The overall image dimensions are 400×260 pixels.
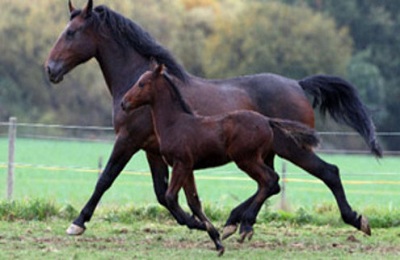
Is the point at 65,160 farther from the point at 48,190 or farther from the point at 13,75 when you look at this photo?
the point at 13,75

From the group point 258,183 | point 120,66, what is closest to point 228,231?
point 258,183

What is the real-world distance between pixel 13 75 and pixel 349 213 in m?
35.3

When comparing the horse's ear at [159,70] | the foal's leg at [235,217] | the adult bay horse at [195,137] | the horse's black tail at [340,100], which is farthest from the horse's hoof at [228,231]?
the horse's black tail at [340,100]

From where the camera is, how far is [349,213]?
932 centimetres

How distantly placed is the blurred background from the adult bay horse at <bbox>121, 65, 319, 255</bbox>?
90.7ft

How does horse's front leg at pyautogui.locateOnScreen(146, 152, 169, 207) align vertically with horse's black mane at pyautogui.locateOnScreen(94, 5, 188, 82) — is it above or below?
below

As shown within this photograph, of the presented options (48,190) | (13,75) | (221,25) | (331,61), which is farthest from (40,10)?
(48,190)

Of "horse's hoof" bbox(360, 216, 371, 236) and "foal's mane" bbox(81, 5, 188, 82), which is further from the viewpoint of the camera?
"foal's mane" bbox(81, 5, 188, 82)

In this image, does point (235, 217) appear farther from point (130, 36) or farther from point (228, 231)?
point (130, 36)

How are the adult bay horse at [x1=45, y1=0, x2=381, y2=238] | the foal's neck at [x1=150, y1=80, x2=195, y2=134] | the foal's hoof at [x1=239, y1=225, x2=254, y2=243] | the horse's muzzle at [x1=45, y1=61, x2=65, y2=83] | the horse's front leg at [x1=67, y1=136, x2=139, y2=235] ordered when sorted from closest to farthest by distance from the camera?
the foal's neck at [x1=150, y1=80, x2=195, y2=134] → the foal's hoof at [x1=239, y1=225, x2=254, y2=243] → the horse's front leg at [x1=67, y1=136, x2=139, y2=235] → the adult bay horse at [x1=45, y1=0, x2=381, y2=238] → the horse's muzzle at [x1=45, y1=61, x2=65, y2=83]

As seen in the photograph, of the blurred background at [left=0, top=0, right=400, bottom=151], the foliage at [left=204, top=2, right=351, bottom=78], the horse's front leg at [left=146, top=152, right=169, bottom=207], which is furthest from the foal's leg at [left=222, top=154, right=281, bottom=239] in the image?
the foliage at [left=204, top=2, right=351, bottom=78]

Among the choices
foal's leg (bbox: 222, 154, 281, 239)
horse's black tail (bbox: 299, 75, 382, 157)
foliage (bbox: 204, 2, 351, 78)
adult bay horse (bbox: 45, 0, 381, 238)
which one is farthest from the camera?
foliage (bbox: 204, 2, 351, 78)

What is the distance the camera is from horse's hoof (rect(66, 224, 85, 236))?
920 centimetres

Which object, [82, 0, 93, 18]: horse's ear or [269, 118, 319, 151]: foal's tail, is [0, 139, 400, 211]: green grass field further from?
[82, 0, 93, 18]: horse's ear
